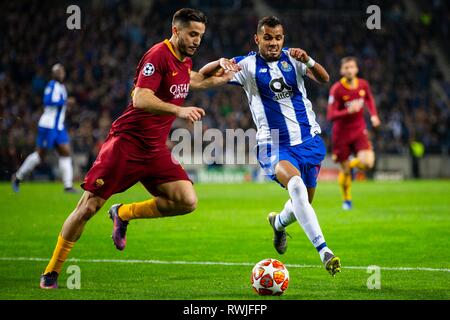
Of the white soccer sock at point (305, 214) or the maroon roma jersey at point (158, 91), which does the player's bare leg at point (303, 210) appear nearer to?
the white soccer sock at point (305, 214)

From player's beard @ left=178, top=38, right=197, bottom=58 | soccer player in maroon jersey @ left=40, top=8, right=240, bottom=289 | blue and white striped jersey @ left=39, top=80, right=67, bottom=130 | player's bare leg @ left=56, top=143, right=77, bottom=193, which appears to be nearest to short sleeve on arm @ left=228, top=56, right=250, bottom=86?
soccer player in maroon jersey @ left=40, top=8, right=240, bottom=289

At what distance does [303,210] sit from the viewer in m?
8.06

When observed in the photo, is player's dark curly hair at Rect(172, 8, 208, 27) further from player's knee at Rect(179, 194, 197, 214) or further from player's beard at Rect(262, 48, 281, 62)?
player's knee at Rect(179, 194, 197, 214)

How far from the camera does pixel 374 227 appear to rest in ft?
42.5

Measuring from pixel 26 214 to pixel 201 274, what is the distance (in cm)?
762

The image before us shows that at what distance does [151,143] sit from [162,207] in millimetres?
833

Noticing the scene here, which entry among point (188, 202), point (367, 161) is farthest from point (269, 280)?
point (367, 161)

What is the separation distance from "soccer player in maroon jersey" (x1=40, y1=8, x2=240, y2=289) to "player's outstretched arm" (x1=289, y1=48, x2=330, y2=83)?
1011 mm

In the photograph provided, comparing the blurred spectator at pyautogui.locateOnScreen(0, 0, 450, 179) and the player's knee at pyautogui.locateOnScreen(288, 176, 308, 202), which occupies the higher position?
the blurred spectator at pyautogui.locateOnScreen(0, 0, 450, 179)

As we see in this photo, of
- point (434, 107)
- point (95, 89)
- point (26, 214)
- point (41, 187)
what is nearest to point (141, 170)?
point (26, 214)

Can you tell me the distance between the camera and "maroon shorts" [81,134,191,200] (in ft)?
25.2

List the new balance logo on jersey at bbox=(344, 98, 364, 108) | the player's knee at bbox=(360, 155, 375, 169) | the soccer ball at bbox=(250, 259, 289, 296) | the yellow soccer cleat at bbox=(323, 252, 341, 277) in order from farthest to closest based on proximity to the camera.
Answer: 1. the player's knee at bbox=(360, 155, 375, 169)
2. the new balance logo on jersey at bbox=(344, 98, 364, 108)
3. the yellow soccer cleat at bbox=(323, 252, 341, 277)
4. the soccer ball at bbox=(250, 259, 289, 296)
